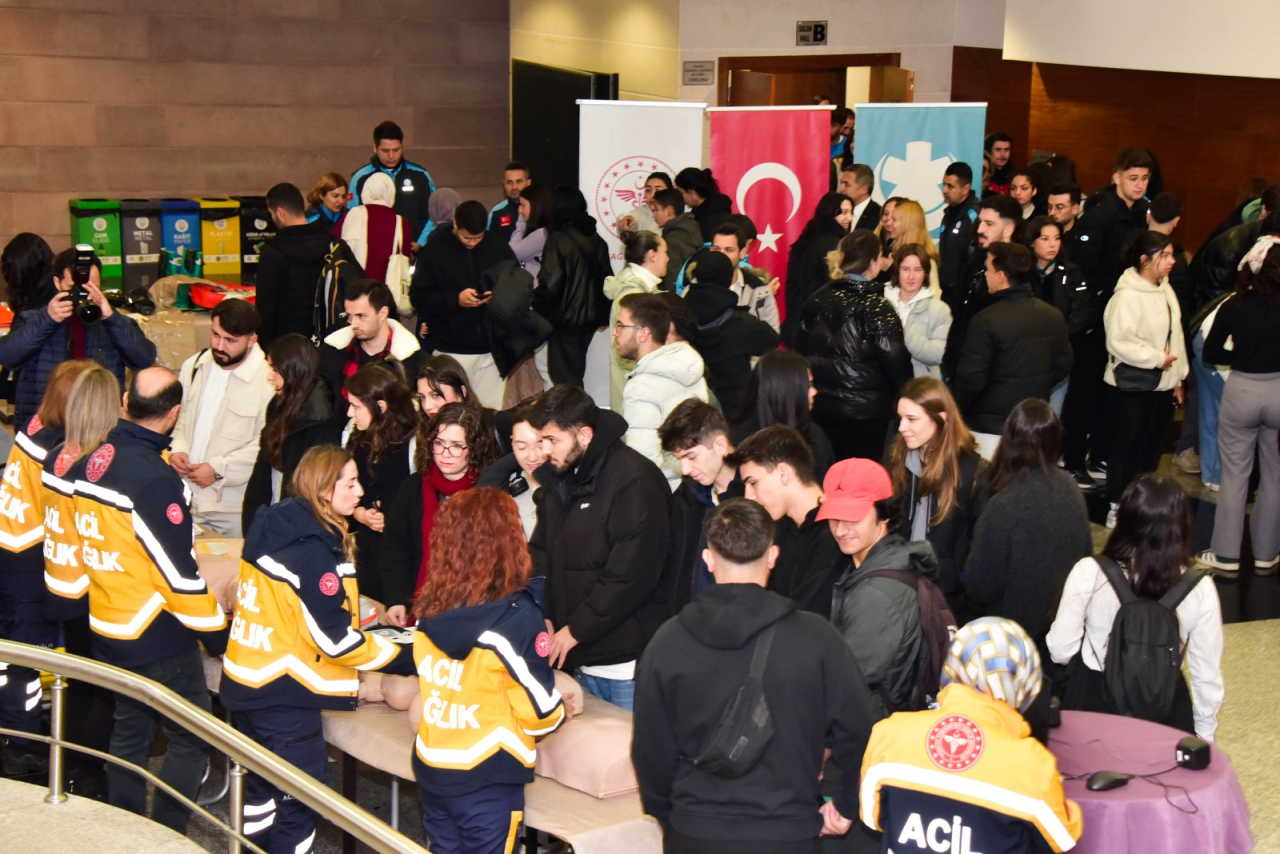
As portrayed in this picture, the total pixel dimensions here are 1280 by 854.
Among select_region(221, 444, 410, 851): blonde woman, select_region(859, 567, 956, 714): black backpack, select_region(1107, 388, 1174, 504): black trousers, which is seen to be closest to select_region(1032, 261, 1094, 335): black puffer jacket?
select_region(1107, 388, 1174, 504): black trousers

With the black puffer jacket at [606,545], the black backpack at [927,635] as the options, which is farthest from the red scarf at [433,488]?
the black backpack at [927,635]

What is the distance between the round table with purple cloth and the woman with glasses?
2.08 metres

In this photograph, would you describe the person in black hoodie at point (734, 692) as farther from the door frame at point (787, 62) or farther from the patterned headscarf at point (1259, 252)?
the door frame at point (787, 62)

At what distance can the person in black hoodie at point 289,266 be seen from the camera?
738 centimetres

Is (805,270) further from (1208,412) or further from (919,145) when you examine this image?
(1208,412)

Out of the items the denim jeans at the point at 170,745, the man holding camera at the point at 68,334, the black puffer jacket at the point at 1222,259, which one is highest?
the black puffer jacket at the point at 1222,259

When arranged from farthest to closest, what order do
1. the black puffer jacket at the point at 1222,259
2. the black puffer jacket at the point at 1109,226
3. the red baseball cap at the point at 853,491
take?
the black puffer jacket at the point at 1109,226 → the black puffer jacket at the point at 1222,259 → the red baseball cap at the point at 853,491

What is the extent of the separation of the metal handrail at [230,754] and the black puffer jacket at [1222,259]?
231 inches

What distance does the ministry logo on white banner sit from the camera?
8.90 m

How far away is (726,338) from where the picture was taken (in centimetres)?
633

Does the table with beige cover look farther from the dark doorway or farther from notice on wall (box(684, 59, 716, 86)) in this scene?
the dark doorway

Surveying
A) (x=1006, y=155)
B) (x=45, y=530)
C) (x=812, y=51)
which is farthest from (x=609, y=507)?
(x=812, y=51)

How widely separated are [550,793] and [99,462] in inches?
65.2

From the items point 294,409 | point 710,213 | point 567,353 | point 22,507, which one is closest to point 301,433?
point 294,409
